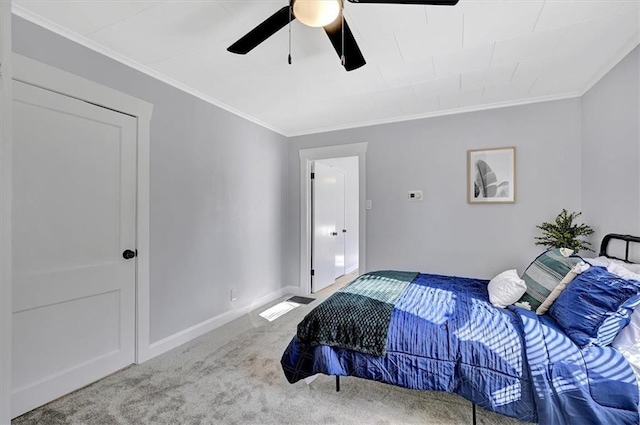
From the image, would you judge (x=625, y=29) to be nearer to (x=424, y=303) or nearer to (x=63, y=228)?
(x=424, y=303)

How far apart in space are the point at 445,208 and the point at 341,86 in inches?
73.0

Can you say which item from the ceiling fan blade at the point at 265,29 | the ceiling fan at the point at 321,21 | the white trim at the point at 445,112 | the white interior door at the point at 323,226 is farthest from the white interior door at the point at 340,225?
the ceiling fan blade at the point at 265,29

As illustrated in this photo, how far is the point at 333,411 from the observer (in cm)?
190

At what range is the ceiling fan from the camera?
4.46ft

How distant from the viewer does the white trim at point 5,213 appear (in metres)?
0.88

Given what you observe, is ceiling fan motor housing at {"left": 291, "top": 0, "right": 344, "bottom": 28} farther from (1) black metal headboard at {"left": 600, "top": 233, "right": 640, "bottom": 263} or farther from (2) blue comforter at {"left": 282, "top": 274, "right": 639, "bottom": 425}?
(1) black metal headboard at {"left": 600, "top": 233, "right": 640, "bottom": 263}

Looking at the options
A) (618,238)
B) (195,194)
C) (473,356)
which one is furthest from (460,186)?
(195,194)

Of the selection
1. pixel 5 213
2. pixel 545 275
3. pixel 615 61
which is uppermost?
pixel 615 61

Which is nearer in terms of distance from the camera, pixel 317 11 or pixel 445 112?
pixel 317 11

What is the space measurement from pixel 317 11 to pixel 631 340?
7.35 ft

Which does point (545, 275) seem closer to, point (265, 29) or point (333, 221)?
Result: point (265, 29)

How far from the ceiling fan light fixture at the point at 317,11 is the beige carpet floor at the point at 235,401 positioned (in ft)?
7.25

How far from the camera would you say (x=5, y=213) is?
881 mm

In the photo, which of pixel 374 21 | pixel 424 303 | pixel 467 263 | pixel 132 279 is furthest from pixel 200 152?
pixel 467 263
